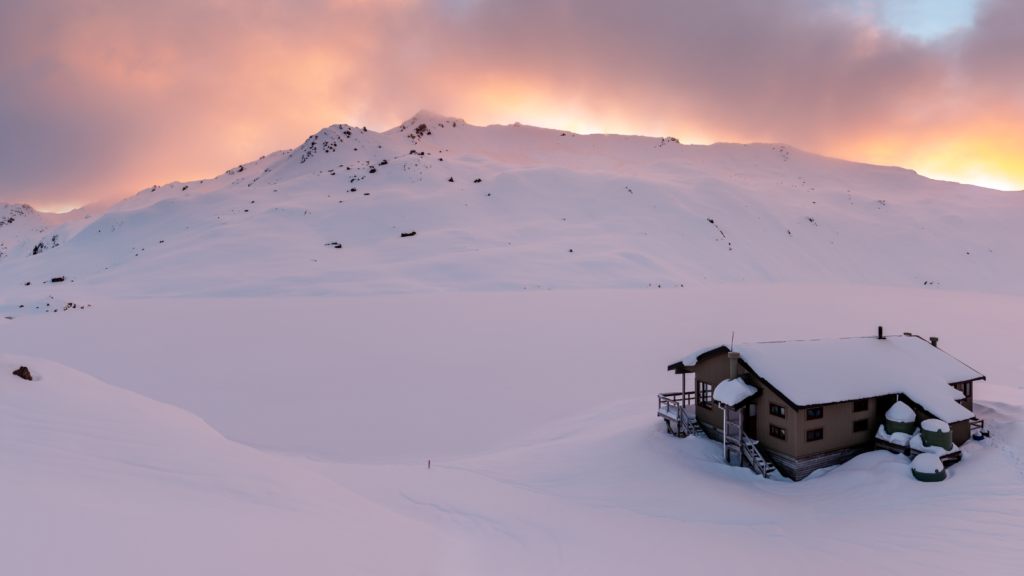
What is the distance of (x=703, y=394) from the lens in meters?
18.3

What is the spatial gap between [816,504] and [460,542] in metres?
10.1

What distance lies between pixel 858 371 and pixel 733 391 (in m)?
4.44

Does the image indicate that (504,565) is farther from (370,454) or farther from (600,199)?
(600,199)

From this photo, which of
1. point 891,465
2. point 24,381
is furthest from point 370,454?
point 891,465

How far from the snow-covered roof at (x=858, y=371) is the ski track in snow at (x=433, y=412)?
2112 millimetres

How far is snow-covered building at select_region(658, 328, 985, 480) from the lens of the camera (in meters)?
14.8

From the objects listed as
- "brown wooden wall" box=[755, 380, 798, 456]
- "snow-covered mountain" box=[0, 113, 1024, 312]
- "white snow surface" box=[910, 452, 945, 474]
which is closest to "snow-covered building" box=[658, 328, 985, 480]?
"brown wooden wall" box=[755, 380, 798, 456]

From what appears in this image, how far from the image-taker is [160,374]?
22.4 m

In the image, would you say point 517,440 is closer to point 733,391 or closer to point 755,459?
point 733,391

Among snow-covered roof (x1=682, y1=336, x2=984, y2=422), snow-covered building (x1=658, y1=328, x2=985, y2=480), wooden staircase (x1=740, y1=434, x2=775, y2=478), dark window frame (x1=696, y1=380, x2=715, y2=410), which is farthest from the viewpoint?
dark window frame (x1=696, y1=380, x2=715, y2=410)

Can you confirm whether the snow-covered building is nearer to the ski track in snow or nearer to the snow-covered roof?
the snow-covered roof

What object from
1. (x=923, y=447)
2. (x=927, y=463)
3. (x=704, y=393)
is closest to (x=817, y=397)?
(x=927, y=463)

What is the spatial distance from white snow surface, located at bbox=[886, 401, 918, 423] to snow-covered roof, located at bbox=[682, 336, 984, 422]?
1.73 ft

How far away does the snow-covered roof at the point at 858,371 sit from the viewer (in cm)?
1495
